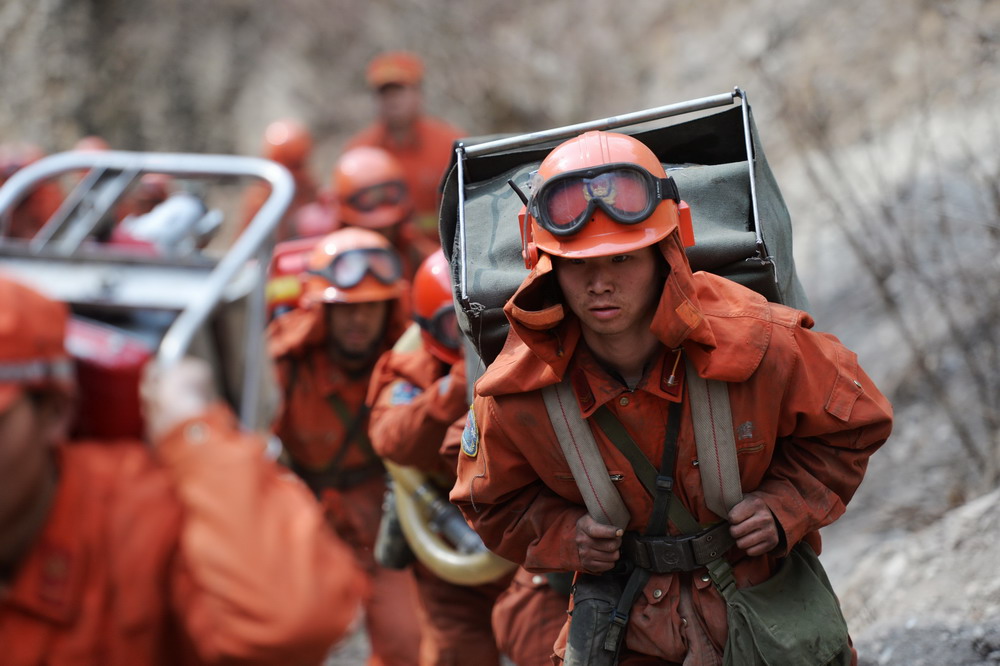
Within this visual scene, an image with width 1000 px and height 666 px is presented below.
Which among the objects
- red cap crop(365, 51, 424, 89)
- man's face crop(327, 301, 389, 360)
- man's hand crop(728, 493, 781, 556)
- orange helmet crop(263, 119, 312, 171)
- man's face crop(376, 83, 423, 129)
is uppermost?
red cap crop(365, 51, 424, 89)

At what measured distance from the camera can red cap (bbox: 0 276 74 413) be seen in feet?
6.84

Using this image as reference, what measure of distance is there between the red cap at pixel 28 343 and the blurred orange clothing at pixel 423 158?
7496mm

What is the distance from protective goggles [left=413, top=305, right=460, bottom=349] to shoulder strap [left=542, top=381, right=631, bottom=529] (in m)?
1.60

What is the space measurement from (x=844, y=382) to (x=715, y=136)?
41.7 inches

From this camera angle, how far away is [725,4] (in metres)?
14.0

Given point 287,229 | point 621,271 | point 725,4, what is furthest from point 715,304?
point 725,4

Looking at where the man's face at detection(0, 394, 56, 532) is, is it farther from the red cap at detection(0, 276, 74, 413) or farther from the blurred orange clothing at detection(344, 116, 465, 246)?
the blurred orange clothing at detection(344, 116, 465, 246)

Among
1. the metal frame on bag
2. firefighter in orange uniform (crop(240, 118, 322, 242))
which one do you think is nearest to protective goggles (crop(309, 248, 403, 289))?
the metal frame on bag

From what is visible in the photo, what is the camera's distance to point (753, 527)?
2881mm

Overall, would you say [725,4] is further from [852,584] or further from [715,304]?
[715,304]

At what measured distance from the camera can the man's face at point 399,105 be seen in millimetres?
10328

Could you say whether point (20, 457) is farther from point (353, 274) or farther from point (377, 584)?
point (377, 584)

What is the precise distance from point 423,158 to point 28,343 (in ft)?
26.9

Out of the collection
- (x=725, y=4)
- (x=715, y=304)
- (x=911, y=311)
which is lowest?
(x=911, y=311)
